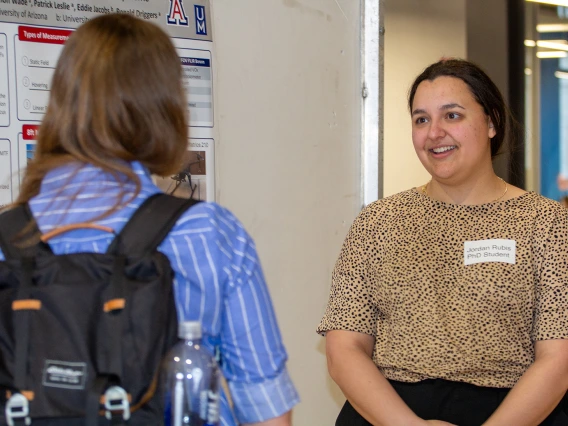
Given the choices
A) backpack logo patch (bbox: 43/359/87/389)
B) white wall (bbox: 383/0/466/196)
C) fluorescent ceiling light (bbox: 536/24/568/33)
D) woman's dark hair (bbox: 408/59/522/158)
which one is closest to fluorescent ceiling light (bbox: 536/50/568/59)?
fluorescent ceiling light (bbox: 536/24/568/33)

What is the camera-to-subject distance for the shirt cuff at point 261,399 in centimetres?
126

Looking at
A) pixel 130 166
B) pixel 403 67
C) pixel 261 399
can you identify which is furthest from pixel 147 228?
pixel 403 67

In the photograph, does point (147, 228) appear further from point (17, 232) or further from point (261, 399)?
point (261, 399)

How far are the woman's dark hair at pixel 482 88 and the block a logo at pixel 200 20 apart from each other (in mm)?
750

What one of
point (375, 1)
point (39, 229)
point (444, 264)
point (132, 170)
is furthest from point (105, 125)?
point (375, 1)

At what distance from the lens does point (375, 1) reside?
3.03 meters

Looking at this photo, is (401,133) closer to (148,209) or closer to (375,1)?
(375,1)

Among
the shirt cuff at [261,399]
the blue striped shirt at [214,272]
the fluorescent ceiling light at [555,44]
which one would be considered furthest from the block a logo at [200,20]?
the fluorescent ceiling light at [555,44]

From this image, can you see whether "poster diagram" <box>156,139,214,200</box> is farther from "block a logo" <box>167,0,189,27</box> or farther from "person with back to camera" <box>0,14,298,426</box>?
"person with back to camera" <box>0,14,298,426</box>

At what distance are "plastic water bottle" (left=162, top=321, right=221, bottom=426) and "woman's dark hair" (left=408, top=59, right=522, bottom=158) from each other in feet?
4.59

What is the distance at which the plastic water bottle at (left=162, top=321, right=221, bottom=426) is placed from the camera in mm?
1119

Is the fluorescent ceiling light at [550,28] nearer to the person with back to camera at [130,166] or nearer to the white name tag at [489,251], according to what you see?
the white name tag at [489,251]

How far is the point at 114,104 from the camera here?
1.16m

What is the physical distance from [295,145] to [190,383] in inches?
69.4
